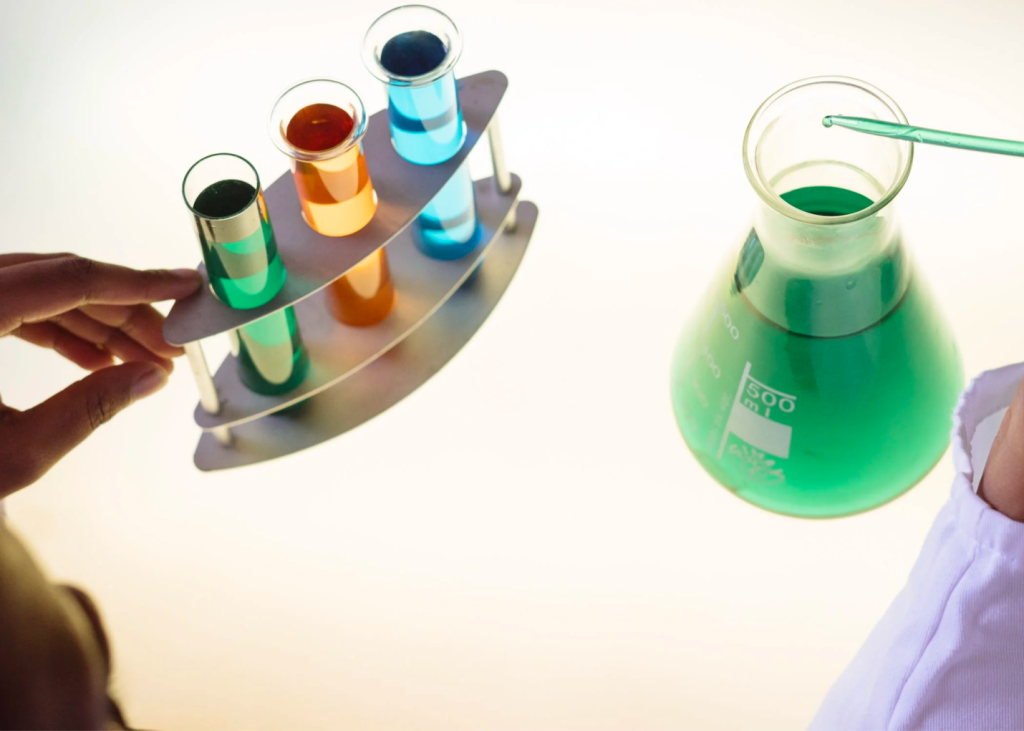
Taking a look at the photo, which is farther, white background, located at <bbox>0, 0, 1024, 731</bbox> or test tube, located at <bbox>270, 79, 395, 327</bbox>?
white background, located at <bbox>0, 0, 1024, 731</bbox>

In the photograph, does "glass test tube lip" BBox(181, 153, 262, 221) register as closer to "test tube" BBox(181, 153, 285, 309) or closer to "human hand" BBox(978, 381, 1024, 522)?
"test tube" BBox(181, 153, 285, 309)

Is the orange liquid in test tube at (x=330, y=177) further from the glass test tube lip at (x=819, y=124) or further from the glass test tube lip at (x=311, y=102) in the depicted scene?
the glass test tube lip at (x=819, y=124)

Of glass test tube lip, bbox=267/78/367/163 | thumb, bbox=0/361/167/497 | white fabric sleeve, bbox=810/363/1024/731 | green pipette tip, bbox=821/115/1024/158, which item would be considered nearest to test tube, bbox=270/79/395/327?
glass test tube lip, bbox=267/78/367/163

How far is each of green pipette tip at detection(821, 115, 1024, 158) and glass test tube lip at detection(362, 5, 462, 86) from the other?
0.28 meters

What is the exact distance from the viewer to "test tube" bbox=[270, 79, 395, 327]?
69cm

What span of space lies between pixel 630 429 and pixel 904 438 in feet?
0.90

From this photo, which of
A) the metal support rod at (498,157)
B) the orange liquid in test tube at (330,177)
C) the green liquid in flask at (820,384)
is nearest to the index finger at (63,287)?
the orange liquid in test tube at (330,177)

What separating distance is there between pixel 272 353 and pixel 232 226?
0.14 metres

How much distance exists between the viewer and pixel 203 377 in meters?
0.76

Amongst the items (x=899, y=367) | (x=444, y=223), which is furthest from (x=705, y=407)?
(x=444, y=223)

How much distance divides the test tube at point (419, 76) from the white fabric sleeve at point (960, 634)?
0.40 m

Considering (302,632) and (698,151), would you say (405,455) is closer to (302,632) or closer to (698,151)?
(302,632)

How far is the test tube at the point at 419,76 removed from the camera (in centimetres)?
71

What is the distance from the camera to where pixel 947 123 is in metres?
0.96
